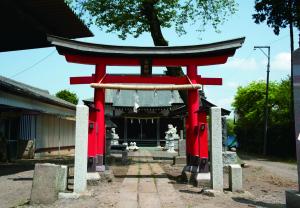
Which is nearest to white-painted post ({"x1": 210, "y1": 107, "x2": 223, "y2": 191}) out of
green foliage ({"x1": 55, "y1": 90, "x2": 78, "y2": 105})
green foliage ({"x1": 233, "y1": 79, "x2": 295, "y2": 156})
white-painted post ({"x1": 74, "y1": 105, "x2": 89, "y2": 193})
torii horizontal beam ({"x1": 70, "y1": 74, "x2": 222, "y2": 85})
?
torii horizontal beam ({"x1": 70, "y1": 74, "x2": 222, "y2": 85})

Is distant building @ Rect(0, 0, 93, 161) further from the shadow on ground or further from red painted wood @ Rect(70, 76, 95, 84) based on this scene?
the shadow on ground

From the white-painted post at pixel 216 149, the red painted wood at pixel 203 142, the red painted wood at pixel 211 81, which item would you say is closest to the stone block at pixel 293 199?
the white-painted post at pixel 216 149

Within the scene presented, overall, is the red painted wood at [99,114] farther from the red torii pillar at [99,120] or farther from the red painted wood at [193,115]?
the red painted wood at [193,115]

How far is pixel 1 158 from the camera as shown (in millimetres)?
19250

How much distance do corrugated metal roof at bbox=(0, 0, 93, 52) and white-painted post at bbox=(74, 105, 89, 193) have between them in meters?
5.63

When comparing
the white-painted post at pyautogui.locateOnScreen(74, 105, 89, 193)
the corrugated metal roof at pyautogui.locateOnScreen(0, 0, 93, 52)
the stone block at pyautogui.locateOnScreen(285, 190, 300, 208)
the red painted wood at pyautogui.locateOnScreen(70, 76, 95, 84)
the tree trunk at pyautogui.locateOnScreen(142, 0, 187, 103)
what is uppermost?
the tree trunk at pyautogui.locateOnScreen(142, 0, 187, 103)

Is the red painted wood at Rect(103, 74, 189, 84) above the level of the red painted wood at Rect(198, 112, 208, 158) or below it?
above

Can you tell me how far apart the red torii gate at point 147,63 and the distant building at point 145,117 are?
849 inches

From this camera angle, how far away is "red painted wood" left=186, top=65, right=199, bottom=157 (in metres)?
12.1

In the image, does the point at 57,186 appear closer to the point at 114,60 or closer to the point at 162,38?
the point at 114,60

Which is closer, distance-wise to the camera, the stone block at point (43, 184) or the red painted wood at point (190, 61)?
the stone block at point (43, 184)

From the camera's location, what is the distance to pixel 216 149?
9820 millimetres

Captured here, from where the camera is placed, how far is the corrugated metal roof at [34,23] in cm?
1448

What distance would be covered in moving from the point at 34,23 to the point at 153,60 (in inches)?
266
